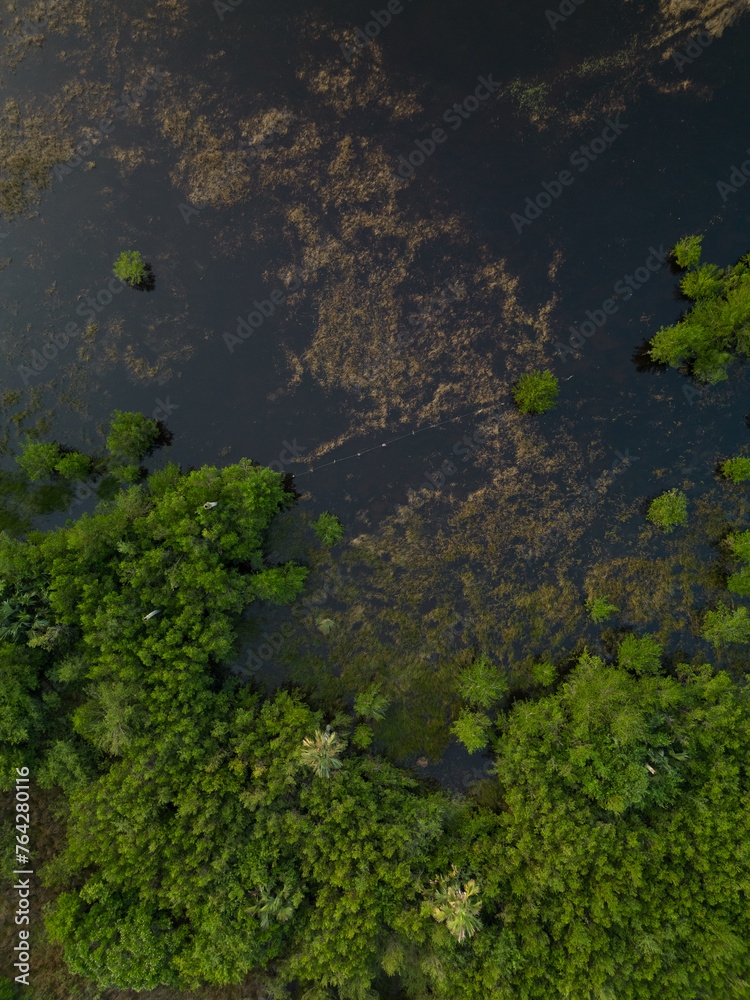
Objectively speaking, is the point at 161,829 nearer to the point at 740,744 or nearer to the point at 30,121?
the point at 740,744

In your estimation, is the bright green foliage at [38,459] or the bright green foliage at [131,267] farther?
the bright green foliage at [131,267]

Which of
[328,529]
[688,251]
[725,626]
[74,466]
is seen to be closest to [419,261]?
[688,251]

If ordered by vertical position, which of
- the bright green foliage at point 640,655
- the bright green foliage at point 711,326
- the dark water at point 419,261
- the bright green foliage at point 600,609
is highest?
the dark water at point 419,261

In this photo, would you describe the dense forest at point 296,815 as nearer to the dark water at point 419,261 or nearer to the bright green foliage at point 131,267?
the dark water at point 419,261

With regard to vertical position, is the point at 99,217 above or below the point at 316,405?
above

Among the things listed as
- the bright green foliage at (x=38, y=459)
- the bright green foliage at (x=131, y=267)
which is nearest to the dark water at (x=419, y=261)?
the bright green foliage at (x=131, y=267)

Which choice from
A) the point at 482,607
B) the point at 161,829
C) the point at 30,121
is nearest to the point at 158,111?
the point at 30,121
